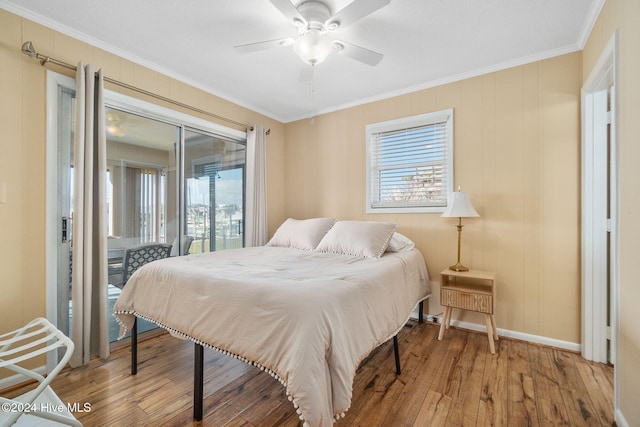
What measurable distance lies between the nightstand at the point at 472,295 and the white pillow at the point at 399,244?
41 centimetres

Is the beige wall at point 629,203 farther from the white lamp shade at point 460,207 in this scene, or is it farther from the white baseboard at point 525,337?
the white lamp shade at point 460,207

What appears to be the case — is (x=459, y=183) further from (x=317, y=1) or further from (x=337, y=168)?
(x=317, y=1)

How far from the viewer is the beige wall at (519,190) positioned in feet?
7.91

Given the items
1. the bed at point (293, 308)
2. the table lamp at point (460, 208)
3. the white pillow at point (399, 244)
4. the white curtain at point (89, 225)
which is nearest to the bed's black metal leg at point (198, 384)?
the bed at point (293, 308)

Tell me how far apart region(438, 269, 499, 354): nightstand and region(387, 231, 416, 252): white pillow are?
0.41m

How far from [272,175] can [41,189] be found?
2482 mm

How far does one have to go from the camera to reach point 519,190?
260cm

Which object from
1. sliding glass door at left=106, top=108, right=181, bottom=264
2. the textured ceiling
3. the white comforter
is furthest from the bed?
the textured ceiling

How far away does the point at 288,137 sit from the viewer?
4.30m

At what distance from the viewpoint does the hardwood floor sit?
5.26ft

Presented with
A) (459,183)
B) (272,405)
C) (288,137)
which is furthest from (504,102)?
(272,405)

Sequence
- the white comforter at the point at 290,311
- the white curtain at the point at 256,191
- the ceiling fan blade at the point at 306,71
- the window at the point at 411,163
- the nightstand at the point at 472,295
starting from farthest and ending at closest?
the white curtain at the point at 256,191 < the window at the point at 411,163 < the nightstand at the point at 472,295 < the ceiling fan blade at the point at 306,71 < the white comforter at the point at 290,311

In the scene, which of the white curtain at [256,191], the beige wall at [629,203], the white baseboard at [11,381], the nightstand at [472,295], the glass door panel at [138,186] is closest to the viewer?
the beige wall at [629,203]

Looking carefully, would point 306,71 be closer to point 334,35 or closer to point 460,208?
point 334,35
